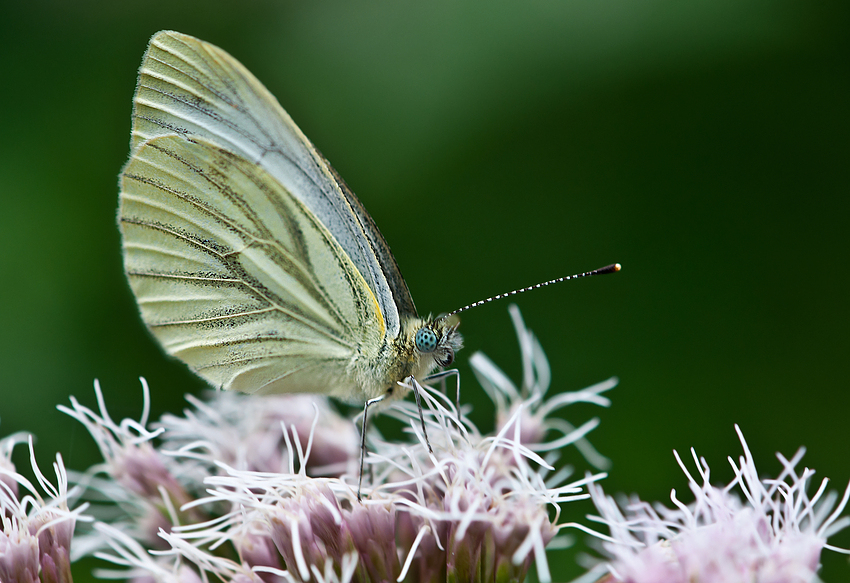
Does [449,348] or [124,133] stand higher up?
[124,133]

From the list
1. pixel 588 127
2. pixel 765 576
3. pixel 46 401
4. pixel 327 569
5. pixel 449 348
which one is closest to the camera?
A: pixel 765 576

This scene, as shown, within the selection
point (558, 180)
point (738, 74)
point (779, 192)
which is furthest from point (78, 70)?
point (779, 192)

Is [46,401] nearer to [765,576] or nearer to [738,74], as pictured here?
[765,576]

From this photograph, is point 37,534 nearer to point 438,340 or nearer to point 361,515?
point 361,515

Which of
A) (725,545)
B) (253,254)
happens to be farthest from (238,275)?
(725,545)

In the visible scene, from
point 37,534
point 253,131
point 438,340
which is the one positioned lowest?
point 37,534

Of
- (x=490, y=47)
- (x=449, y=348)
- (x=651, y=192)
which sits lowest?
(x=449, y=348)

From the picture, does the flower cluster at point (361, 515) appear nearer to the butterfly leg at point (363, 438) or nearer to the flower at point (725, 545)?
the butterfly leg at point (363, 438)

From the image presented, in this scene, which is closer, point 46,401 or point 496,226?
point 46,401
